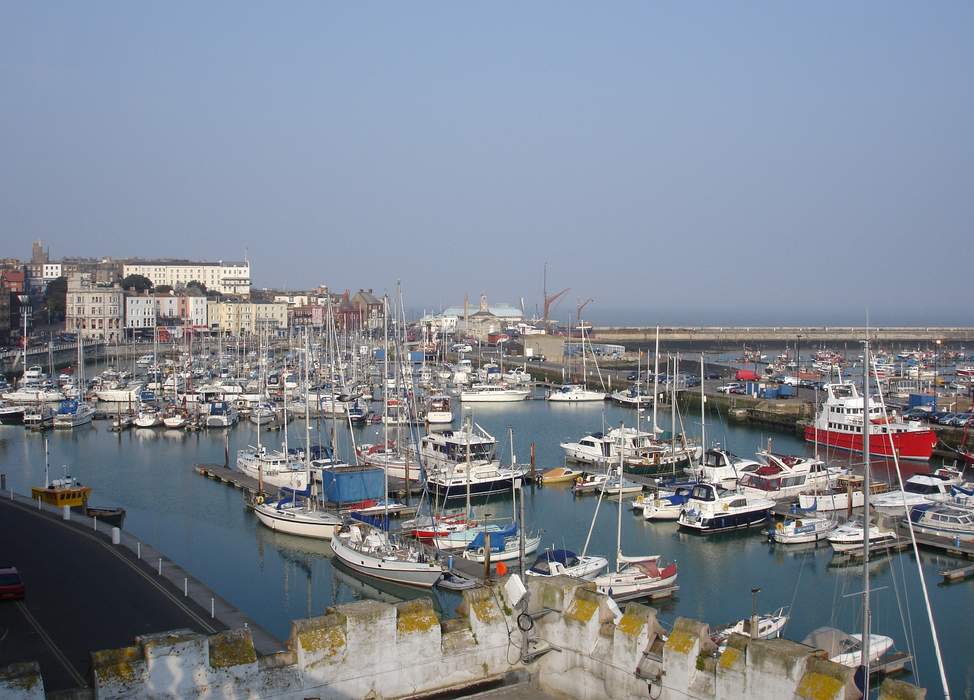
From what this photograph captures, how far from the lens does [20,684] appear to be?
9.57ft

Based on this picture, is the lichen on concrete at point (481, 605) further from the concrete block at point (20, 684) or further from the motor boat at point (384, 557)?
the motor boat at point (384, 557)

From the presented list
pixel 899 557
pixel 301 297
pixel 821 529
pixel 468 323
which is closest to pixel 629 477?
pixel 821 529

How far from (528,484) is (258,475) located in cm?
640

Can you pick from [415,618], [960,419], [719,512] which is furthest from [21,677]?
[960,419]

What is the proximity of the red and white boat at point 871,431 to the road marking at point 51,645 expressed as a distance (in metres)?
19.4

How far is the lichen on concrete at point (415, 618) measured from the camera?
12.0ft

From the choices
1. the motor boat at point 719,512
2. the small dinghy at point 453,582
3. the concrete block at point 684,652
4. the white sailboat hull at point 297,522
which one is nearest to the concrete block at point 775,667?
the concrete block at point 684,652

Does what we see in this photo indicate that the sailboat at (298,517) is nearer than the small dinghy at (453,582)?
No

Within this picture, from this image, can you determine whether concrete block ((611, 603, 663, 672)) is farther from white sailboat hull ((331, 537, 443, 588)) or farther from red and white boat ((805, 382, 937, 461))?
red and white boat ((805, 382, 937, 461))

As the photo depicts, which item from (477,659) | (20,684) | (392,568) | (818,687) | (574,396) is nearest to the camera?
(20,684)

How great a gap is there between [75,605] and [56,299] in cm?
7574

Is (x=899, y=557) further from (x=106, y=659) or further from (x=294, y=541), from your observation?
(x=106, y=659)

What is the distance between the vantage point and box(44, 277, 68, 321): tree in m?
77.1

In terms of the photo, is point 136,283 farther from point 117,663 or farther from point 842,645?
point 117,663
